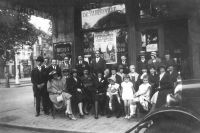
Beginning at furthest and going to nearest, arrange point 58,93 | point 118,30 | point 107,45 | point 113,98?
point 107,45 → point 118,30 → point 58,93 → point 113,98

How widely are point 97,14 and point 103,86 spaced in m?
3.07

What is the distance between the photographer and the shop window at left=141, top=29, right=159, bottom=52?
31.5ft

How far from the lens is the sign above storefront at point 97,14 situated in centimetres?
1000

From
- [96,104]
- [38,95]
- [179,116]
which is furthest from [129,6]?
[179,116]

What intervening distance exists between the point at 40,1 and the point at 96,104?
133 inches

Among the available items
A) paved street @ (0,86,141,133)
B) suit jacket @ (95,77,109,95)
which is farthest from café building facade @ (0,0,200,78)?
paved street @ (0,86,141,133)

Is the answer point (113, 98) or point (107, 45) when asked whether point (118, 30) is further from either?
point (113, 98)

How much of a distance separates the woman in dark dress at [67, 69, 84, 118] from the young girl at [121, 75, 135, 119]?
1.24 metres

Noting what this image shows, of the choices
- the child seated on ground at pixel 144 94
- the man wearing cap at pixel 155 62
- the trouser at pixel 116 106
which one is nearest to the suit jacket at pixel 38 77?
the trouser at pixel 116 106

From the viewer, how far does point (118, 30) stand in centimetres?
1016

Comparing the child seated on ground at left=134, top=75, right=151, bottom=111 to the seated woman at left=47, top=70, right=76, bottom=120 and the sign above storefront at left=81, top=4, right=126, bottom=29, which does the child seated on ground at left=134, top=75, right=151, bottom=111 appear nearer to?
the seated woman at left=47, top=70, right=76, bottom=120

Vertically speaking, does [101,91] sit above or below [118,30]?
below

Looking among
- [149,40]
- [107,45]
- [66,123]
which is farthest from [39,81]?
[149,40]

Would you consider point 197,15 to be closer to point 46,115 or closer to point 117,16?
point 117,16
